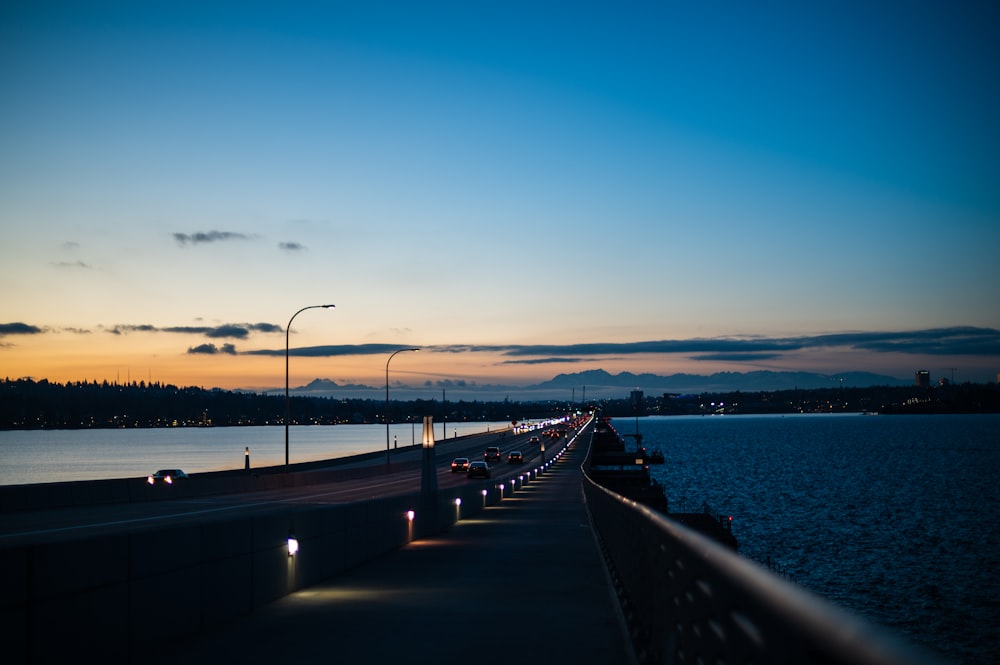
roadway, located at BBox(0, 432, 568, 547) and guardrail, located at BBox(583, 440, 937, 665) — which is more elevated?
guardrail, located at BBox(583, 440, 937, 665)

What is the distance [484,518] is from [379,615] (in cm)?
2283

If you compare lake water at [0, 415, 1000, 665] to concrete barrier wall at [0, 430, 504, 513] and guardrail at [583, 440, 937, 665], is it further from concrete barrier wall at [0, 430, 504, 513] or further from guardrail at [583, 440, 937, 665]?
concrete barrier wall at [0, 430, 504, 513]

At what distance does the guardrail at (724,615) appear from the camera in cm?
279

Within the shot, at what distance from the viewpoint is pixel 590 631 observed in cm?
1267

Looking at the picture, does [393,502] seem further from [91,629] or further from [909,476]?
[909,476]

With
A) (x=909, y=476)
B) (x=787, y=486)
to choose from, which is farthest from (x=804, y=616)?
(x=909, y=476)

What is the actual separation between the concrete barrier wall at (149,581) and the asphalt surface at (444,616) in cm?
31

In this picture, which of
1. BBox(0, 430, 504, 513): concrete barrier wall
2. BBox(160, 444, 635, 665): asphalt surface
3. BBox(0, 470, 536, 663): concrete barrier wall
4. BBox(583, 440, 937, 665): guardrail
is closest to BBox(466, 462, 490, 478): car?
BBox(0, 430, 504, 513): concrete barrier wall

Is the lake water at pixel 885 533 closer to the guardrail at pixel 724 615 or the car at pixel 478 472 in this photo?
the guardrail at pixel 724 615

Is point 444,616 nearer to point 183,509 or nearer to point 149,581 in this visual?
point 149,581

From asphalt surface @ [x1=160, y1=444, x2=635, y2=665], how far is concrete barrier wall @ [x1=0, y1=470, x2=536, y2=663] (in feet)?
1.01

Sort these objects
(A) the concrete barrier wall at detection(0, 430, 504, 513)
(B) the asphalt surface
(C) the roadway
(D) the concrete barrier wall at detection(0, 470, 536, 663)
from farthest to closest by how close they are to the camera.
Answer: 1. (A) the concrete barrier wall at detection(0, 430, 504, 513)
2. (C) the roadway
3. (B) the asphalt surface
4. (D) the concrete barrier wall at detection(0, 470, 536, 663)

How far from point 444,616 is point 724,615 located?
350 inches

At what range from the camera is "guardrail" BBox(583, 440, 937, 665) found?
2.79 meters
